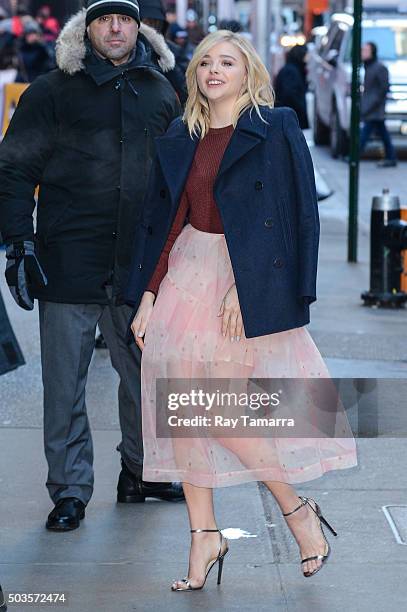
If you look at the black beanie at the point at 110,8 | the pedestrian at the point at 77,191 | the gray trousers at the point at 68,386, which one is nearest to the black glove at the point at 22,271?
the pedestrian at the point at 77,191

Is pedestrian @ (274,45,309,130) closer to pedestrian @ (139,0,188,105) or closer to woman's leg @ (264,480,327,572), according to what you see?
pedestrian @ (139,0,188,105)

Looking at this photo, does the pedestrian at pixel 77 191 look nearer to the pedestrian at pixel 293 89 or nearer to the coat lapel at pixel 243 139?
the coat lapel at pixel 243 139

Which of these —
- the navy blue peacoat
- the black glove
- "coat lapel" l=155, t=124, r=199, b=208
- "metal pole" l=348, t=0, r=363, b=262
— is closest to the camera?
the navy blue peacoat

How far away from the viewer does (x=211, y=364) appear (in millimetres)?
4828

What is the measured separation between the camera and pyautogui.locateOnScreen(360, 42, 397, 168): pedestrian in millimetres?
19312

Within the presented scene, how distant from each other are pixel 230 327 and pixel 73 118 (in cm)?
126

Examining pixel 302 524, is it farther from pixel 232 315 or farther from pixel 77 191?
pixel 77 191

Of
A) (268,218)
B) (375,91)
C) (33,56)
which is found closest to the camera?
(268,218)

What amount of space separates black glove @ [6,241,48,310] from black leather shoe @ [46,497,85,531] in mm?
798

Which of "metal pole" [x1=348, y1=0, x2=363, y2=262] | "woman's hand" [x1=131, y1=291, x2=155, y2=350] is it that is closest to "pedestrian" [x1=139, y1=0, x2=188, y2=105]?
"woman's hand" [x1=131, y1=291, x2=155, y2=350]

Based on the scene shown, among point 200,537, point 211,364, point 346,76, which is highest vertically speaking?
point 211,364

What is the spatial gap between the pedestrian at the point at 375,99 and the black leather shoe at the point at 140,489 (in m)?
14.1

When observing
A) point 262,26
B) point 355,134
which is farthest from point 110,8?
point 262,26

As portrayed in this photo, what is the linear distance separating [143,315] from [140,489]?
1193 millimetres
